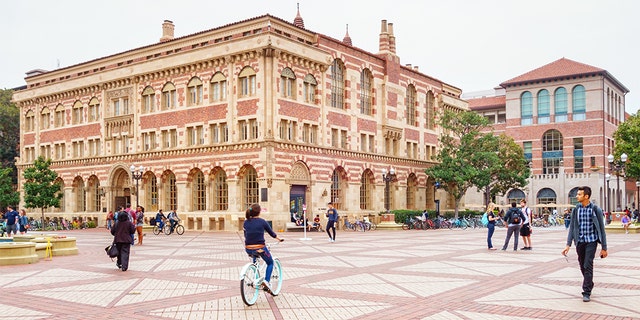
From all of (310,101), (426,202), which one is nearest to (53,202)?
(310,101)

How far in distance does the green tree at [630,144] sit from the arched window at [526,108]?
14372 mm

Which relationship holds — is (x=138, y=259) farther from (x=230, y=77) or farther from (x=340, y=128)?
(x=340, y=128)

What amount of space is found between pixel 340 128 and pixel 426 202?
1560cm

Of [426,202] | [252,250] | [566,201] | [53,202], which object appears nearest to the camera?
[252,250]

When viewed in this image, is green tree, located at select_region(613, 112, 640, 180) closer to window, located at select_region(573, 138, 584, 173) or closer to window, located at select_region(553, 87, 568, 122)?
window, located at select_region(573, 138, 584, 173)

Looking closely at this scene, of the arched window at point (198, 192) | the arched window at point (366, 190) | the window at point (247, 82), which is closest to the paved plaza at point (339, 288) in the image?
the window at point (247, 82)

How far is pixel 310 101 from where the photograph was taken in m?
44.4

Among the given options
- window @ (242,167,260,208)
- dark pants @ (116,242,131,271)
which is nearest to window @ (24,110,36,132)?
window @ (242,167,260,208)

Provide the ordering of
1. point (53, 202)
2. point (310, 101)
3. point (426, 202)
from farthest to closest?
point (426, 202) → point (53, 202) → point (310, 101)

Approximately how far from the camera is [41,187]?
5112cm

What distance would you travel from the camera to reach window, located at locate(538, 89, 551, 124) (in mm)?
74812

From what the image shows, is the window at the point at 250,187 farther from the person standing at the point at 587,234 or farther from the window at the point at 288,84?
the person standing at the point at 587,234

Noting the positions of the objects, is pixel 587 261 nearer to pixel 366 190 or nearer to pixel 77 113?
pixel 366 190

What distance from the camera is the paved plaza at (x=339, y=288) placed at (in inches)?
433
